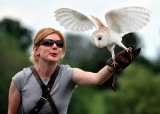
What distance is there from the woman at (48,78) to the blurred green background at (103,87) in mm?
25956

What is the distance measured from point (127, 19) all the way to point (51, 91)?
128cm

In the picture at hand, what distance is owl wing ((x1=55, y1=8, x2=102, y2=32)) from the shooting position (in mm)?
5012

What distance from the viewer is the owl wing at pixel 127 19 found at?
459cm

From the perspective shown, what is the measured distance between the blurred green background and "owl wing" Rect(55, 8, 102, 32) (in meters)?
26.1

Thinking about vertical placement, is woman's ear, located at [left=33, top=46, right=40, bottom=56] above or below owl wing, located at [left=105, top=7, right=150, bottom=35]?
below

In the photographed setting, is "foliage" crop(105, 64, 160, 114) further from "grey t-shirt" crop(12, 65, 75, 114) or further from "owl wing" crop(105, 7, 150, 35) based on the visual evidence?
"owl wing" crop(105, 7, 150, 35)

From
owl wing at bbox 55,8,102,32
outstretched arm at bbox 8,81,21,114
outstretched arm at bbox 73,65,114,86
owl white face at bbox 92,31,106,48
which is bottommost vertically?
outstretched arm at bbox 8,81,21,114

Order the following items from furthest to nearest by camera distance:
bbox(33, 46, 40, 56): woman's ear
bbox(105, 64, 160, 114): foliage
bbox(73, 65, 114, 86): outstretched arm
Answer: bbox(105, 64, 160, 114): foliage
bbox(33, 46, 40, 56): woman's ear
bbox(73, 65, 114, 86): outstretched arm

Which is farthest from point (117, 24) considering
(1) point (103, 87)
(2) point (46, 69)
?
(1) point (103, 87)

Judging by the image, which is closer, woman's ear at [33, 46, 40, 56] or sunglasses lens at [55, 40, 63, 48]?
sunglasses lens at [55, 40, 63, 48]

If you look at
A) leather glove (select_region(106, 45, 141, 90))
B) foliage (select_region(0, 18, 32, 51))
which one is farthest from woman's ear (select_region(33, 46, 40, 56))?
foliage (select_region(0, 18, 32, 51))

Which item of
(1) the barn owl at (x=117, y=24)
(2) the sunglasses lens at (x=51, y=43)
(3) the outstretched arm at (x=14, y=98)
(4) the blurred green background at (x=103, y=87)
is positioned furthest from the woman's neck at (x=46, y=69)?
(4) the blurred green background at (x=103, y=87)

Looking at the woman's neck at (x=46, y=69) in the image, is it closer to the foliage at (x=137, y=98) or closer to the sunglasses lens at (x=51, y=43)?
the sunglasses lens at (x=51, y=43)

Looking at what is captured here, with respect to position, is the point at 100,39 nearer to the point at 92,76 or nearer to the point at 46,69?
the point at 92,76
